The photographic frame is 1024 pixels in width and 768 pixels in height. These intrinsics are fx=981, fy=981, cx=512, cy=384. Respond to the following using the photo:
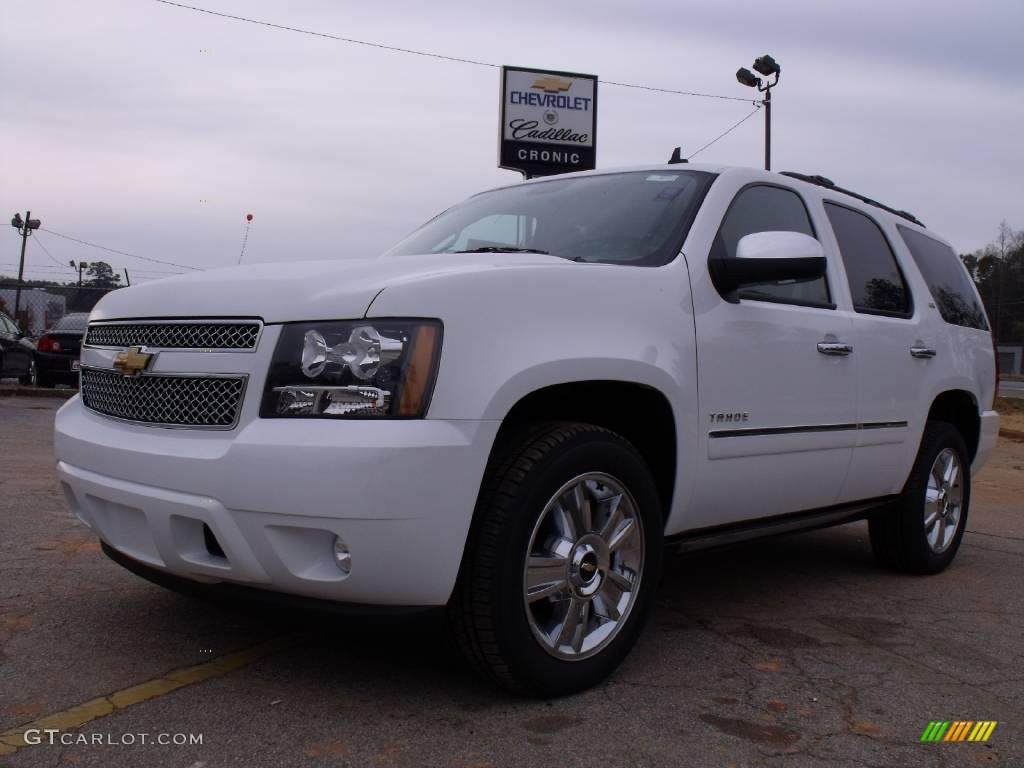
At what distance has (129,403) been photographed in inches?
117

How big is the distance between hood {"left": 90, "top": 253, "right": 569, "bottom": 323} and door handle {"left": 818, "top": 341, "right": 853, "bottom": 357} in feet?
4.27

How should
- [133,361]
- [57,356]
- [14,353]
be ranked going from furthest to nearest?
[14,353] → [57,356] → [133,361]

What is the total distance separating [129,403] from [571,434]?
1.34 meters

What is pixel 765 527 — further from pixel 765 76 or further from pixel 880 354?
pixel 765 76

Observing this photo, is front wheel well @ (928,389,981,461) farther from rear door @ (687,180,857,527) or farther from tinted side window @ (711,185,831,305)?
tinted side window @ (711,185,831,305)

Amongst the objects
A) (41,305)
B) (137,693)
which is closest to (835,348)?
(137,693)

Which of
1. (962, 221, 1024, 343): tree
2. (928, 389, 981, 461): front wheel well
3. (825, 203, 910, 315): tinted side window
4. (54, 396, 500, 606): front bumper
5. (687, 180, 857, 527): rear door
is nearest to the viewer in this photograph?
(54, 396, 500, 606): front bumper

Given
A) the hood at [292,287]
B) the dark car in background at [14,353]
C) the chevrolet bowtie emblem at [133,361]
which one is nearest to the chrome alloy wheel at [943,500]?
the hood at [292,287]

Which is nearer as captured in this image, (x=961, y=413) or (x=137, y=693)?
(x=137, y=693)

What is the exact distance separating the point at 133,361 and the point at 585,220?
5.52 feet

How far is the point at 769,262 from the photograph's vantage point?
3.35 metres

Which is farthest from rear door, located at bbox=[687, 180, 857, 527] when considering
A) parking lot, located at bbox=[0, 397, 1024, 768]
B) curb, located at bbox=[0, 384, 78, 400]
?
curb, located at bbox=[0, 384, 78, 400]

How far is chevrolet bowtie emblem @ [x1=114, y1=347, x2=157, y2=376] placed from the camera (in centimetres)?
288

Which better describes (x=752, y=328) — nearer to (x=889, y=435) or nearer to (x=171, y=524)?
(x=889, y=435)
